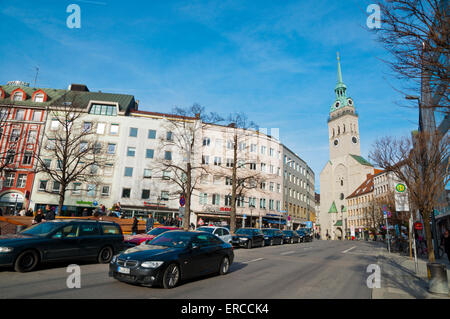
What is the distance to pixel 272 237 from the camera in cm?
2655

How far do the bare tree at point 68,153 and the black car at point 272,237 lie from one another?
56.5 ft

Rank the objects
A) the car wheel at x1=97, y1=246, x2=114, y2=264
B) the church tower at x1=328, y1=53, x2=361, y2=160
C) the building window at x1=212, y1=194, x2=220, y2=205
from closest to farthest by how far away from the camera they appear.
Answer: the car wheel at x1=97, y1=246, x2=114, y2=264 < the building window at x1=212, y1=194, x2=220, y2=205 < the church tower at x1=328, y1=53, x2=361, y2=160

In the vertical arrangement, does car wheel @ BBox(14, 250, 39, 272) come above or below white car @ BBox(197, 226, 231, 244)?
below

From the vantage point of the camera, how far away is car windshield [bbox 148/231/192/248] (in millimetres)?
8156

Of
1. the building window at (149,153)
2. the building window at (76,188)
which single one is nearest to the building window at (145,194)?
the building window at (149,153)

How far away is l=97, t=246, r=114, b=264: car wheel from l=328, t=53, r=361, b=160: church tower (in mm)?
103786

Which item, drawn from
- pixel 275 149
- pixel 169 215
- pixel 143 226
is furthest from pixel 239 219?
pixel 143 226

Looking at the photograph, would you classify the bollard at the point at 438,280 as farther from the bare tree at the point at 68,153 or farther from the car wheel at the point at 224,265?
the bare tree at the point at 68,153

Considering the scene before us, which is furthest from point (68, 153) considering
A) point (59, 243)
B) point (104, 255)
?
point (59, 243)

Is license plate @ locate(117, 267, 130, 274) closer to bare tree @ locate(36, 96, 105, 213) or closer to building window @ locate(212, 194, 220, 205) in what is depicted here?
bare tree @ locate(36, 96, 105, 213)

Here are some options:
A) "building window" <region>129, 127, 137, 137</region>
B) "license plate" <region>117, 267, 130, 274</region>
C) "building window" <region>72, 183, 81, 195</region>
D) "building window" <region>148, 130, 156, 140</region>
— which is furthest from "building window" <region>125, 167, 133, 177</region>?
"license plate" <region>117, 267, 130, 274</region>

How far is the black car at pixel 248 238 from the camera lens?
72.3ft

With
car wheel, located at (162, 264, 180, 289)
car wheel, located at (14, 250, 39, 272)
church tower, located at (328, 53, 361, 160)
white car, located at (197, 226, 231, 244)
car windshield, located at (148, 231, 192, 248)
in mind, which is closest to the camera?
car wheel, located at (162, 264, 180, 289)
